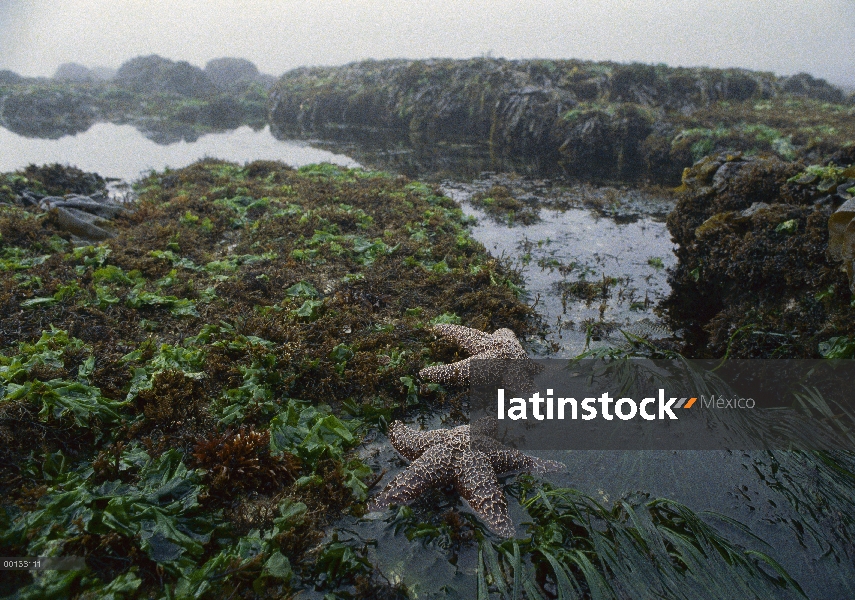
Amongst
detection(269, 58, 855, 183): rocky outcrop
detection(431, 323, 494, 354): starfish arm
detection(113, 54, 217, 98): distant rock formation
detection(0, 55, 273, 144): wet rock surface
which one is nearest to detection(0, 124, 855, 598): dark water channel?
detection(431, 323, 494, 354): starfish arm

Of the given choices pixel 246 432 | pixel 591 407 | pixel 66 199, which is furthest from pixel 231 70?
pixel 591 407

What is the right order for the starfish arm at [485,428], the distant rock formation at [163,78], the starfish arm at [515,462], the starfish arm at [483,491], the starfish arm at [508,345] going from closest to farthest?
the starfish arm at [483,491]
the starfish arm at [515,462]
the starfish arm at [485,428]
the starfish arm at [508,345]
the distant rock formation at [163,78]

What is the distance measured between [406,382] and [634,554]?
281 cm

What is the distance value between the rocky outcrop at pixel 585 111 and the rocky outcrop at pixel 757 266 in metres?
10.1

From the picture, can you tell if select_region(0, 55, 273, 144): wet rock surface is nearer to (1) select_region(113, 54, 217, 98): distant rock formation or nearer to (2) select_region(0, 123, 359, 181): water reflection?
(1) select_region(113, 54, 217, 98): distant rock formation

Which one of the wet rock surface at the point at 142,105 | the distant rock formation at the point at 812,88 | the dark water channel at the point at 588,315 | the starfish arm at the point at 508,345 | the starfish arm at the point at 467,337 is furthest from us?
the distant rock formation at the point at 812,88

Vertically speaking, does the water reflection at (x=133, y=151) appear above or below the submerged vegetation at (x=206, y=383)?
above

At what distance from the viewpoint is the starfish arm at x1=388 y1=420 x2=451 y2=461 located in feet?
14.0

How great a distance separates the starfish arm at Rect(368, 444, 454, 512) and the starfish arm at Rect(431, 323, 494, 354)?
2001 mm

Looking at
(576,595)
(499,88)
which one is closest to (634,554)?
(576,595)

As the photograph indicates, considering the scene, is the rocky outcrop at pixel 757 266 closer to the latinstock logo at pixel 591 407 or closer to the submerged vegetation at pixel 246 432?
the latinstock logo at pixel 591 407

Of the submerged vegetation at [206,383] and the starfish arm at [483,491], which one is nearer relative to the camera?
the submerged vegetation at [206,383]

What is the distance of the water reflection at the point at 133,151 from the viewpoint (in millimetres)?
18359

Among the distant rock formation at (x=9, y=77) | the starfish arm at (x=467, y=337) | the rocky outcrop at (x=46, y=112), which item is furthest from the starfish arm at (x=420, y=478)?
the distant rock formation at (x=9, y=77)
